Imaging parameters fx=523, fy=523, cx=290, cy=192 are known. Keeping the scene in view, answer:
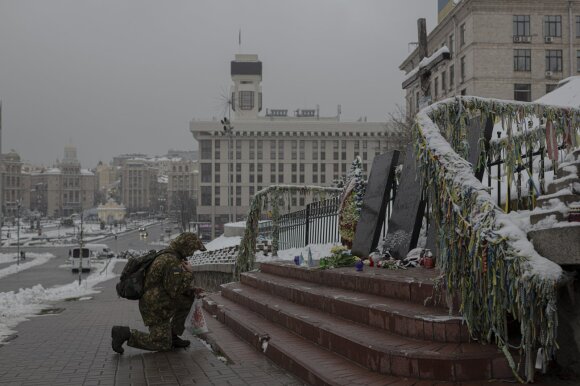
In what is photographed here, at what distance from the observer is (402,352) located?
420 cm

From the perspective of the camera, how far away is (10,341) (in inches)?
311

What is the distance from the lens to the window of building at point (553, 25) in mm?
48219

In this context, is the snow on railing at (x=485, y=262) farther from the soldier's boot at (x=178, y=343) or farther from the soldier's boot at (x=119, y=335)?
the soldier's boot at (x=119, y=335)

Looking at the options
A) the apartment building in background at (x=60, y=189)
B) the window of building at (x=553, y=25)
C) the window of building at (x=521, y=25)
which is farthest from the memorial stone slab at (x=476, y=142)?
the apartment building in background at (x=60, y=189)

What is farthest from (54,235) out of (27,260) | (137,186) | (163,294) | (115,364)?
(115,364)

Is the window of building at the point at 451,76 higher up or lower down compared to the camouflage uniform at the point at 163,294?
higher up

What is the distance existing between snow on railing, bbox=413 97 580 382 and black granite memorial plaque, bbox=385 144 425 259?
309cm

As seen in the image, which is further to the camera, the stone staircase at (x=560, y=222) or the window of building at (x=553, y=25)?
the window of building at (x=553, y=25)

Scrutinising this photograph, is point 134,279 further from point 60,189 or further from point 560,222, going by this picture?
point 60,189

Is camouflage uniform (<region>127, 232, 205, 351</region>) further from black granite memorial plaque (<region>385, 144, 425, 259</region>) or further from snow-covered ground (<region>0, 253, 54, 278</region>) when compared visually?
A: snow-covered ground (<region>0, 253, 54, 278</region>)

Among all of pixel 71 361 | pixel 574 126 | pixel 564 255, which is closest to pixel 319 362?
pixel 564 255

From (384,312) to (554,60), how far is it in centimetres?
5118

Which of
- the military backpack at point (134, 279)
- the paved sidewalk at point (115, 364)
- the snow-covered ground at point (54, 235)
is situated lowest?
the snow-covered ground at point (54, 235)

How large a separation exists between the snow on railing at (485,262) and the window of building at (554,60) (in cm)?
5005
